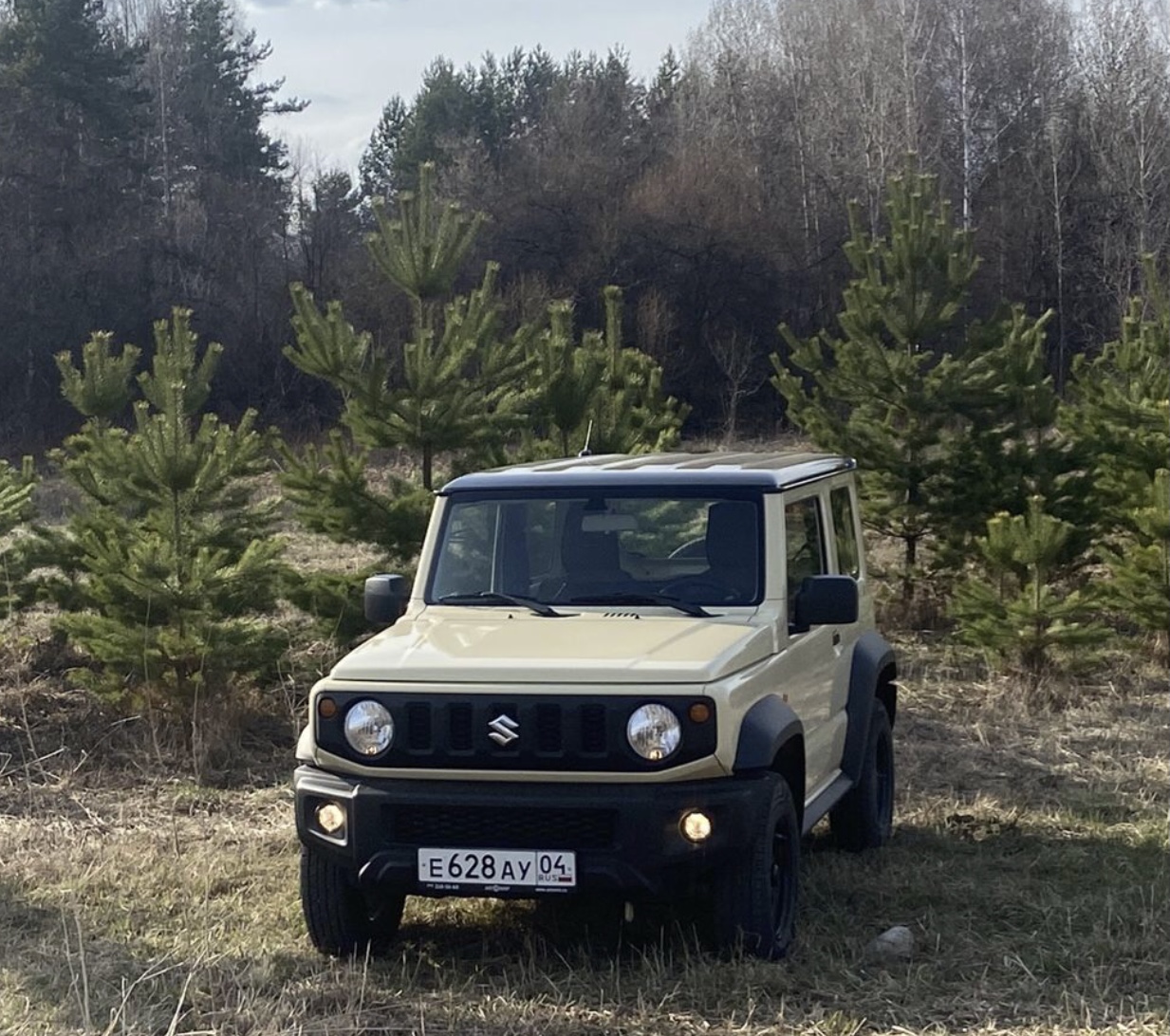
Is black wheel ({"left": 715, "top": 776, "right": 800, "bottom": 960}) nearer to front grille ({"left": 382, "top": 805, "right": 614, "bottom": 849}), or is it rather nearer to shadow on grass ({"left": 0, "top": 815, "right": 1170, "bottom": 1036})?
shadow on grass ({"left": 0, "top": 815, "right": 1170, "bottom": 1036})

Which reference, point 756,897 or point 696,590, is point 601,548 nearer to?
point 696,590

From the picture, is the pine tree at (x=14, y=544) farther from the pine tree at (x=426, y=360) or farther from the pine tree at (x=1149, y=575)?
the pine tree at (x=1149, y=575)

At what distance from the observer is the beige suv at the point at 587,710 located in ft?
17.6

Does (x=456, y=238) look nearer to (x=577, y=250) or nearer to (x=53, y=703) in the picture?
(x=53, y=703)

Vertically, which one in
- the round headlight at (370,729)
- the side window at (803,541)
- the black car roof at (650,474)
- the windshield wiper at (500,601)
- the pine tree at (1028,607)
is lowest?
the pine tree at (1028,607)

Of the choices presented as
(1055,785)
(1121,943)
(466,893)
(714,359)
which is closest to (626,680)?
(466,893)

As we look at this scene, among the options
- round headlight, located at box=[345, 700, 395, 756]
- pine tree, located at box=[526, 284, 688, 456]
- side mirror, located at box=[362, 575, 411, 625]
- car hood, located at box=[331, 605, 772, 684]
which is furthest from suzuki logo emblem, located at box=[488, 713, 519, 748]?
pine tree, located at box=[526, 284, 688, 456]

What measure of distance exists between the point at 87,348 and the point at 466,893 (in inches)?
380

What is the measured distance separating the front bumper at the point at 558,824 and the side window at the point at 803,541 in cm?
134

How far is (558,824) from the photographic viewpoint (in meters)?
5.43

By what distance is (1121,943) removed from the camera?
19.9ft

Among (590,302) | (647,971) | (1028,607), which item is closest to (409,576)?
(1028,607)

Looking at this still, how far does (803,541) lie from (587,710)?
188cm

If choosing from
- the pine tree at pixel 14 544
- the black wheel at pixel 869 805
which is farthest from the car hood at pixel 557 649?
→ the pine tree at pixel 14 544
